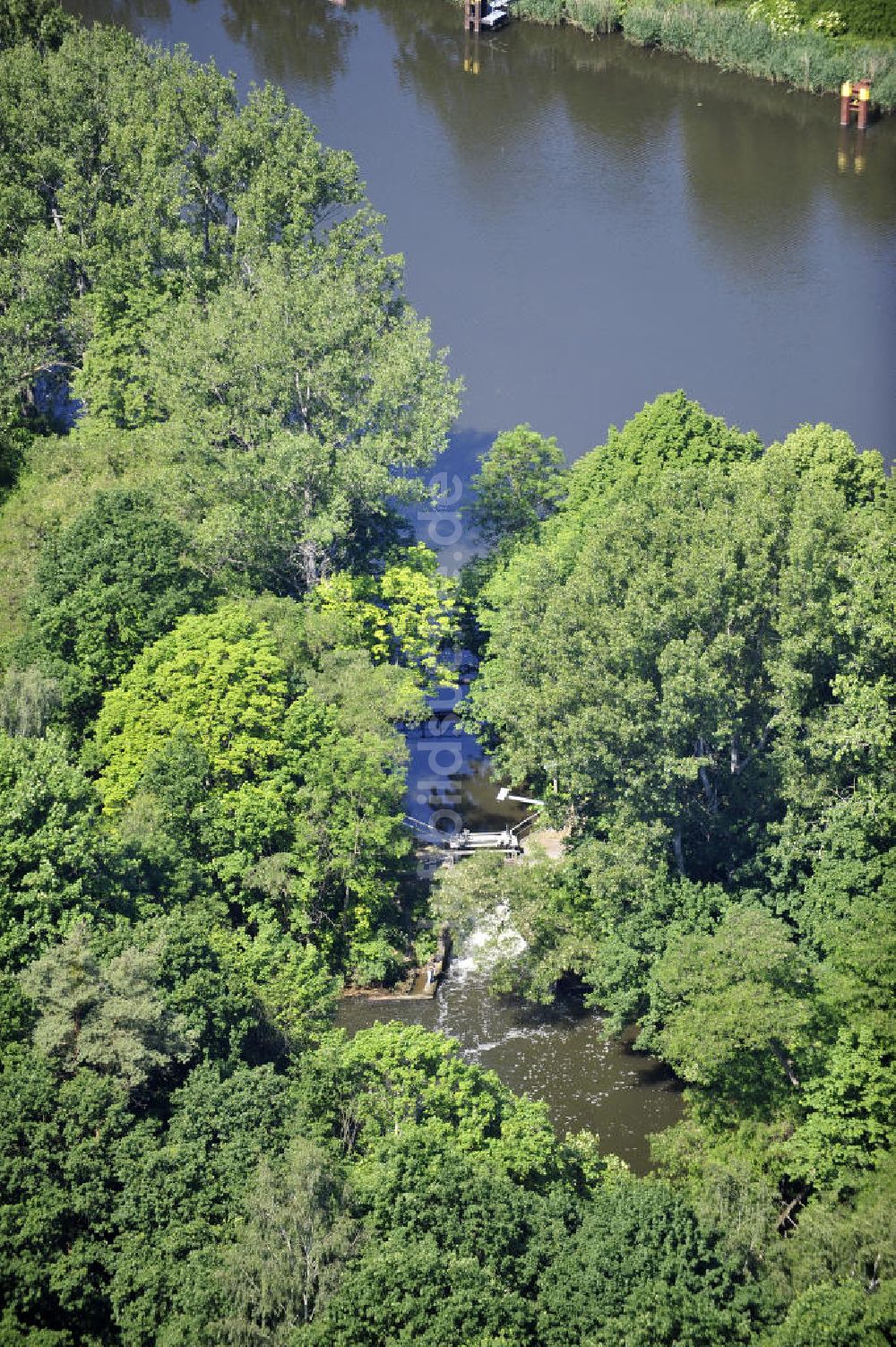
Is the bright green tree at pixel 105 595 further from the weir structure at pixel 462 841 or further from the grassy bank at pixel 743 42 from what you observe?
the grassy bank at pixel 743 42

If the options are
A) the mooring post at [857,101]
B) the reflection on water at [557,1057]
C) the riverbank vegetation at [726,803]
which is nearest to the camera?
the riverbank vegetation at [726,803]

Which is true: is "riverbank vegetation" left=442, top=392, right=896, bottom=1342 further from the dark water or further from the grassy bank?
the grassy bank

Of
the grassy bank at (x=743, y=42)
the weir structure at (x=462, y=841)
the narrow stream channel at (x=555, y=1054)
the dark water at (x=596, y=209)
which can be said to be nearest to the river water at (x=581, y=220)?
the dark water at (x=596, y=209)

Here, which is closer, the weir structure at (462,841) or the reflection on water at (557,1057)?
the reflection on water at (557,1057)

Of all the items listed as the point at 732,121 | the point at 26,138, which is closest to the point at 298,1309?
the point at 26,138

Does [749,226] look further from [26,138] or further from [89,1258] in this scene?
[89,1258]
